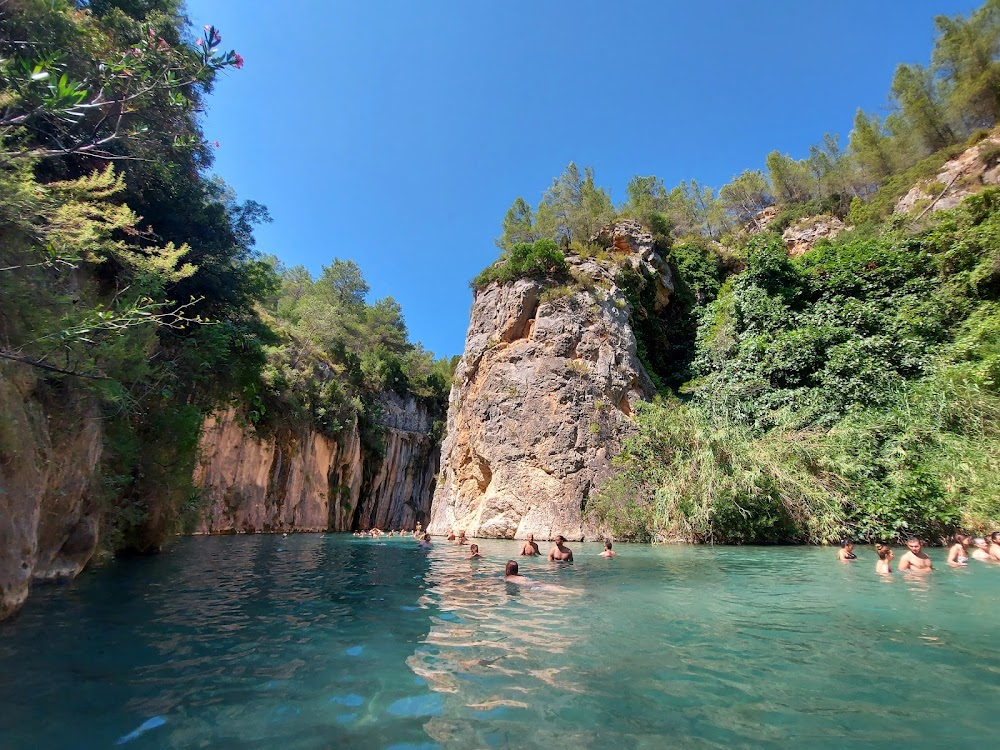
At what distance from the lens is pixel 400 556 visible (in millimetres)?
14359

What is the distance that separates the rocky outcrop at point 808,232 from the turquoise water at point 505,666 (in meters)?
26.8

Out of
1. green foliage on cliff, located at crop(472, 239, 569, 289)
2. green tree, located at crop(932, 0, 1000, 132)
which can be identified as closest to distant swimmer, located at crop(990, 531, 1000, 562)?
green foliage on cliff, located at crop(472, 239, 569, 289)

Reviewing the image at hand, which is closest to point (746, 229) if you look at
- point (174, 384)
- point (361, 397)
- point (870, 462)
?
point (870, 462)

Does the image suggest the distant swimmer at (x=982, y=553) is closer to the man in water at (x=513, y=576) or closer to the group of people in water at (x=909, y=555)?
the group of people in water at (x=909, y=555)

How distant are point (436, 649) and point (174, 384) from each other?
11.4 m

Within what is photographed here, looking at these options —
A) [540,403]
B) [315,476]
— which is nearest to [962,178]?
[540,403]

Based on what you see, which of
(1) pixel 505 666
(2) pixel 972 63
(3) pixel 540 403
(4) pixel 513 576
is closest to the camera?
(1) pixel 505 666

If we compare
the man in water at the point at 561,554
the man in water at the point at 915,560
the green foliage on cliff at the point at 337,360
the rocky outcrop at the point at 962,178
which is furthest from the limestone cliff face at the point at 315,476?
the rocky outcrop at the point at 962,178

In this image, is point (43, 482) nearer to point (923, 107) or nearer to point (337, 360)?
point (337, 360)

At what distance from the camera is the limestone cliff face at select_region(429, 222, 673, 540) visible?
65.3ft

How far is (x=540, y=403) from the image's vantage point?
21.5 metres

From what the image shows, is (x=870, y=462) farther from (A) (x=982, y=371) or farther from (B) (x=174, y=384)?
(B) (x=174, y=384)

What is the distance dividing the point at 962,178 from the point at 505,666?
3148 cm

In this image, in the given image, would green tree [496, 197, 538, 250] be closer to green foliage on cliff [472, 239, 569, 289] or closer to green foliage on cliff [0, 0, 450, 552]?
green foliage on cliff [472, 239, 569, 289]
